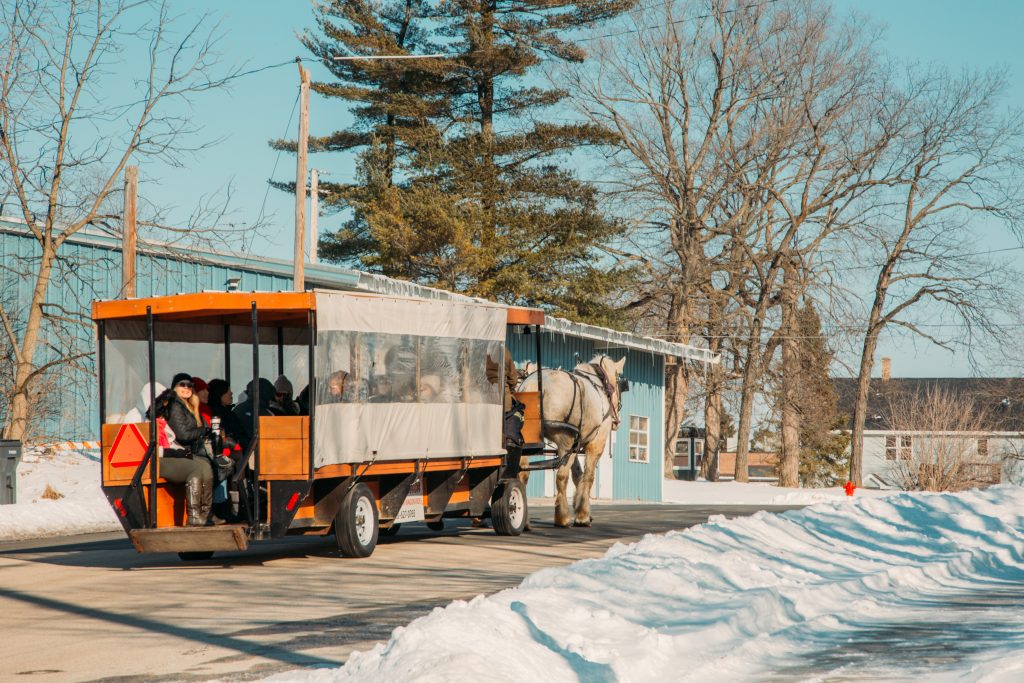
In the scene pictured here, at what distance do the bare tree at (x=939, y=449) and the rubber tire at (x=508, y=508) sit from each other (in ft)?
64.3

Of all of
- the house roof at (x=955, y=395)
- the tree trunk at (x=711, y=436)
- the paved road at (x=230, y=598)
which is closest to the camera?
the paved road at (x=230, y=598)

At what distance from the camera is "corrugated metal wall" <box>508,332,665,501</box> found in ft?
106

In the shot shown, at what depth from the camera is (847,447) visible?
232ft

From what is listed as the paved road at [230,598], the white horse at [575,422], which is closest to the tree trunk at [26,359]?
the paved road at [230,598]

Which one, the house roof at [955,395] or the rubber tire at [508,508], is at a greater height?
the house roof at [955,395]

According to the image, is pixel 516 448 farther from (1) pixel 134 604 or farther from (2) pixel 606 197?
(2) pixel 606 197

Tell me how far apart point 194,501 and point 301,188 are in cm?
1132

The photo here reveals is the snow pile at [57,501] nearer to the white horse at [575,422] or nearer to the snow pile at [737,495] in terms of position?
the white horse at [575,422]

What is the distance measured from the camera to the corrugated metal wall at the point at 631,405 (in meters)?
32.3

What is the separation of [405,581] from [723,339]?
139 feet

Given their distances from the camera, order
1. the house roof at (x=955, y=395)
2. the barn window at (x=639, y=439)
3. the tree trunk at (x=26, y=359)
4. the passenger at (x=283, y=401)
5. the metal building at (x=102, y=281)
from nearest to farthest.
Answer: the passenger at (x=283, y=401) < the tree trunk at (x=26, y=359) < the metal building at (x=102, y=281) < the barn window at (x=639, y=439) < the house roof at (x=955, y=395)

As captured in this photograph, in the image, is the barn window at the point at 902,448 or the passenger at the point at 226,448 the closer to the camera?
the passenger at the point at 226,448

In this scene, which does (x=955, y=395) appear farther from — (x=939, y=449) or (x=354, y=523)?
(x=354, y=523)

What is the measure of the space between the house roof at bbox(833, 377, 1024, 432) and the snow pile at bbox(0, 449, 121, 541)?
32.6 metres
